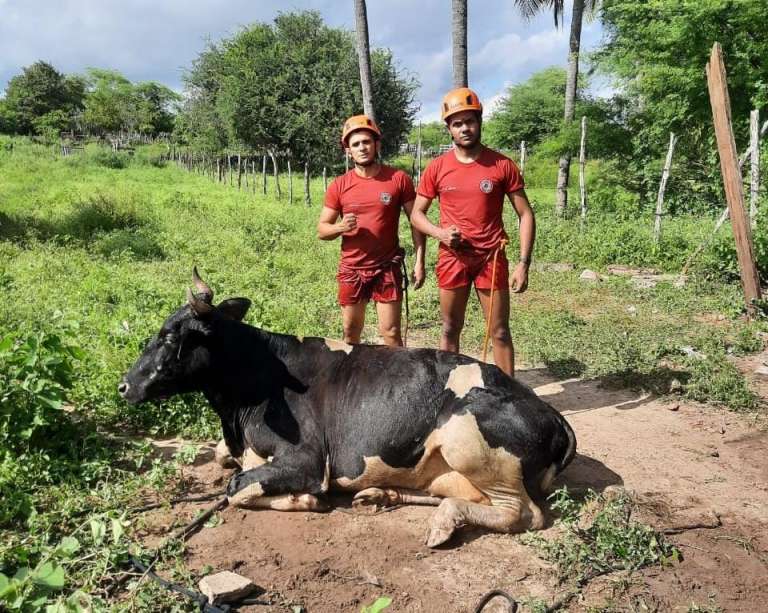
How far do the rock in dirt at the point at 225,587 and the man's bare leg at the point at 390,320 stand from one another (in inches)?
93.4

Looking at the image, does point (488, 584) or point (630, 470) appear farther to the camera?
point (630, 470)

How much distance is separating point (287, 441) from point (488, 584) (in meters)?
1.40

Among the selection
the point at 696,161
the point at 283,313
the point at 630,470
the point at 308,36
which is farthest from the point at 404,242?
the point at 308,36

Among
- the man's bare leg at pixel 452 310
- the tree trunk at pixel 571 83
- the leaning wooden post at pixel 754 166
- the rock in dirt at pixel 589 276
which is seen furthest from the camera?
the tree trunk at pixel 571 83

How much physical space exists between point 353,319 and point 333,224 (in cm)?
78

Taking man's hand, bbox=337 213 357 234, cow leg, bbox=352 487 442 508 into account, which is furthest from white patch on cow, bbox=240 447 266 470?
man's hand, bbox=337 213 357 234

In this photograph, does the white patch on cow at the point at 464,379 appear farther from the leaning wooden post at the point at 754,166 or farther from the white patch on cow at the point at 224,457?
the leaning wooden post at the point at 754,166

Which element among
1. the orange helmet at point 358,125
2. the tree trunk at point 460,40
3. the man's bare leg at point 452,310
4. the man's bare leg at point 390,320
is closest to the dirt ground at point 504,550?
the man's bare leg at point 452,310

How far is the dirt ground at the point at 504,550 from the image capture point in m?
2.96

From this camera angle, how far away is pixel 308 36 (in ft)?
99.1

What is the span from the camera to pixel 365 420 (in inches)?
146

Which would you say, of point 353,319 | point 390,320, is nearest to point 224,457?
point 353,319

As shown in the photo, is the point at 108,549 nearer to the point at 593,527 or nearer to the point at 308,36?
the point at 593,527

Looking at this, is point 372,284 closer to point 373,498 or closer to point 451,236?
point 451,236
